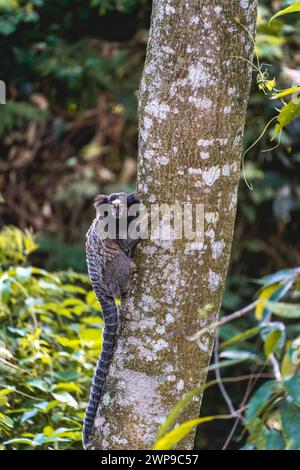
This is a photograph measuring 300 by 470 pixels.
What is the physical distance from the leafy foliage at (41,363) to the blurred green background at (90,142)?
35cm

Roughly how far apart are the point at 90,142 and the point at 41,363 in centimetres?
377

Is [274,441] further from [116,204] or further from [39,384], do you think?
[39,384]

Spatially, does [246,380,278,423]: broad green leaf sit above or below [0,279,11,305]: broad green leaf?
below

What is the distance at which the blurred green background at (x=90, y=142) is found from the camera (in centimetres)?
556

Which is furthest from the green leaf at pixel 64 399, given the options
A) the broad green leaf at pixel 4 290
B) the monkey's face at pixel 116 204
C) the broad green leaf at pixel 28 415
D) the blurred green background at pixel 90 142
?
the blurred green background at pixel 90 142

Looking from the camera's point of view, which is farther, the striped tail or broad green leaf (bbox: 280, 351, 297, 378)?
the striped tail

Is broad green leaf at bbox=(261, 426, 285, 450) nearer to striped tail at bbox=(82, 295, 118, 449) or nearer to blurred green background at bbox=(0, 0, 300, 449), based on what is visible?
striped tail at bbox=(82, 295, 118, 449)

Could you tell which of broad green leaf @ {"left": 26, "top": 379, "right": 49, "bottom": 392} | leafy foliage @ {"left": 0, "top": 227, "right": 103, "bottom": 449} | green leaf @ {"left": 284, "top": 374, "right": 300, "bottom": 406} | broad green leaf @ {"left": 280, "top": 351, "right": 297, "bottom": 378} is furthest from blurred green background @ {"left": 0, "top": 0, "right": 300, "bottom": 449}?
green leaf @ {"left": 284, "top": 374, "right": 300, "bottom": 406}

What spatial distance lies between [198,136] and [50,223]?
446 centimetres

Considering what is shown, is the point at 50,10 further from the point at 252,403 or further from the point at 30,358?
the point at 252,403

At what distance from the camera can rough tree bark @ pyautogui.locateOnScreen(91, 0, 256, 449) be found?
243 centimetres

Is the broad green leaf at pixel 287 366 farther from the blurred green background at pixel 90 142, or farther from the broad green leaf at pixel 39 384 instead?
the blurred green background at pixel 90 142

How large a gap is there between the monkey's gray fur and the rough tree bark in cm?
19

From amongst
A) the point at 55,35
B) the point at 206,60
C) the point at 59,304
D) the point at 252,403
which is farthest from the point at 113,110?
the point at 252,403
